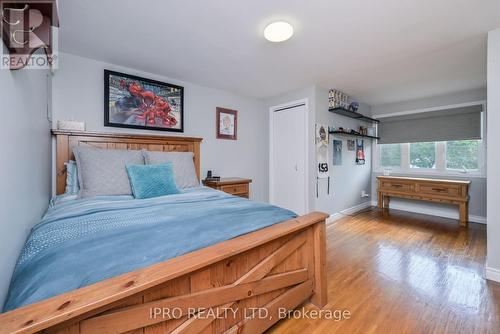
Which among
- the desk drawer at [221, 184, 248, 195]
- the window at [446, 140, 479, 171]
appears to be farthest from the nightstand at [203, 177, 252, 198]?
the window at [446, 140, 479, 171]

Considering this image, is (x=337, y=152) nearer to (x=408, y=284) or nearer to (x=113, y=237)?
(x=408, y=284)

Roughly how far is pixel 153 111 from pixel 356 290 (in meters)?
2.91

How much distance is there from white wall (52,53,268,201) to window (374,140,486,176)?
2.71 meters

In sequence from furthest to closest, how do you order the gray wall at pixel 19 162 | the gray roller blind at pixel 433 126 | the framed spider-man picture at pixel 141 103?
the gray roller blind at pixel 433 126 < the framed spider-man picture at pixel 141 103 < the gray wall at pixel 19 162

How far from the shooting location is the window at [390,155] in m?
4.37

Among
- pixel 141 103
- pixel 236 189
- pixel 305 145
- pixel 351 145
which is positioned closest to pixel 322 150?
pixel 305 145

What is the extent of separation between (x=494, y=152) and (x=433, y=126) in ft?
8.13

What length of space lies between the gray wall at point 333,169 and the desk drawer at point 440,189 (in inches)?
39.5

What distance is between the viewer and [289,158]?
3.68m

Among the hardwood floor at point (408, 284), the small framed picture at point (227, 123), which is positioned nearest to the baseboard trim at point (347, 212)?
the hardwood floor at point (408, 284)

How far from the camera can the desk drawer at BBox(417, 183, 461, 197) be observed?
3.36m

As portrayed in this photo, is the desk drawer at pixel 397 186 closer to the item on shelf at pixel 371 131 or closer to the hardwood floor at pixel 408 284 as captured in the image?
the hardwood floor at pixel 408 284

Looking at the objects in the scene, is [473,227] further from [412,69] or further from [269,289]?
[269,289]

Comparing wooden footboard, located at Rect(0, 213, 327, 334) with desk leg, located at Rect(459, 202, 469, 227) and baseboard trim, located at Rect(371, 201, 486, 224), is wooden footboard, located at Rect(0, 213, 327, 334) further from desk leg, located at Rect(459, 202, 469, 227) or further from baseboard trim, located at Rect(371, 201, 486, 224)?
baseboard trim, located at Rect(371, 201, 486, 224)
